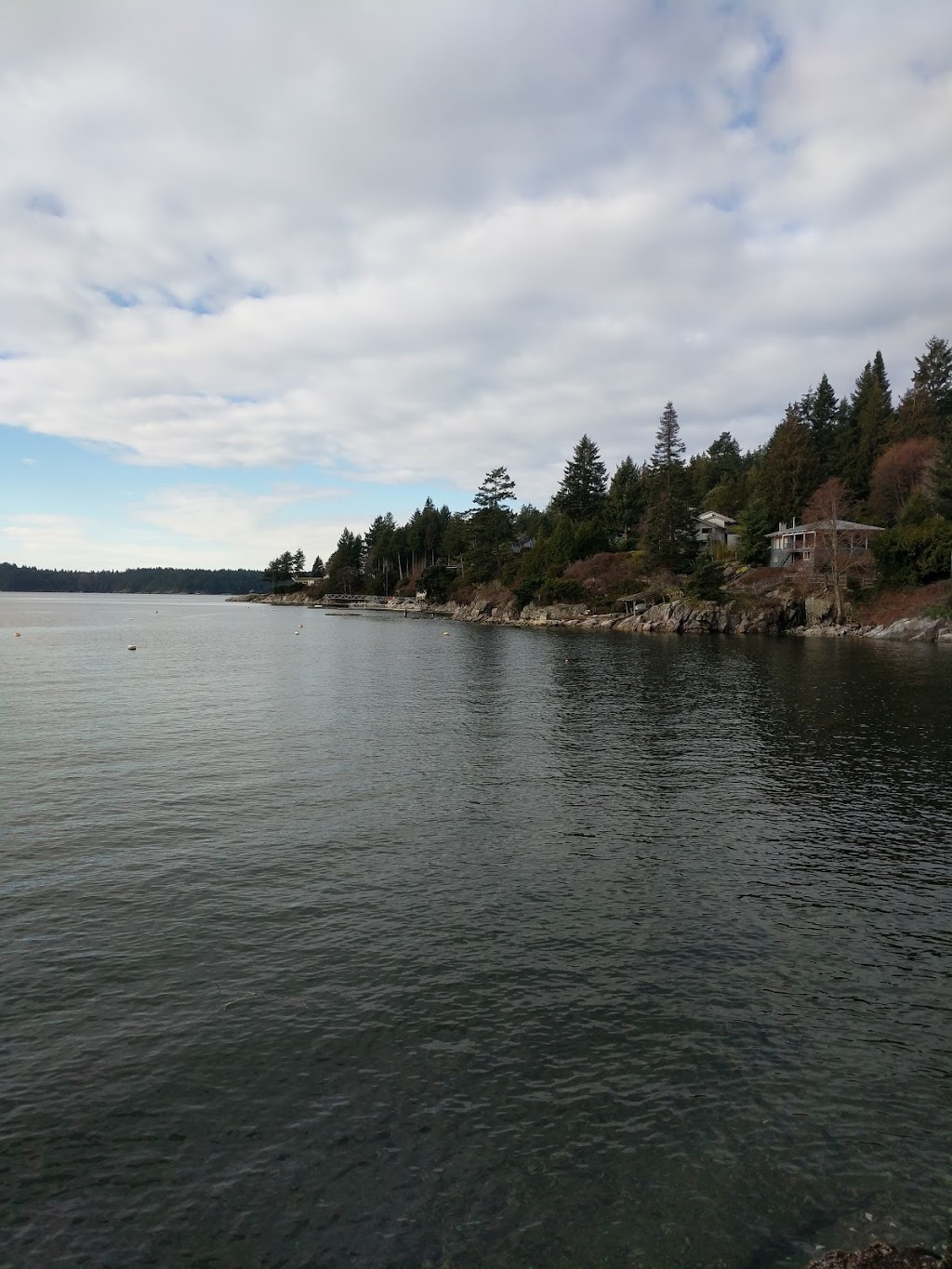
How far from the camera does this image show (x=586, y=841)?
23031mm

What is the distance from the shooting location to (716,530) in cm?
13938

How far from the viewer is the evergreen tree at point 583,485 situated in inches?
6270

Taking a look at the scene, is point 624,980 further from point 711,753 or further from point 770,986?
point 711,753

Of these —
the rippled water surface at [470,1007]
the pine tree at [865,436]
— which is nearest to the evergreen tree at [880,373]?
the pine tree at [865,436]

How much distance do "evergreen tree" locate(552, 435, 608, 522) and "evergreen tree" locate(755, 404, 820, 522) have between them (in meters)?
40.8

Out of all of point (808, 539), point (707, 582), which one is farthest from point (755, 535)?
point (707, 582)

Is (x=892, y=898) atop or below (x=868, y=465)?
below

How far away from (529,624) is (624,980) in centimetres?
11276

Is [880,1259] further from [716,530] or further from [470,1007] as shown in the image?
[716,530]

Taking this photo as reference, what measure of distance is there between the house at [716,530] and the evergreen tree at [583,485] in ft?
83.9

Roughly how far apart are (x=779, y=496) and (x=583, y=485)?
4623cm

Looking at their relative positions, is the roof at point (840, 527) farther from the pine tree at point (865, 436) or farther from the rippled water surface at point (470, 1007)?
the rippled water surface at point (470, 1007)

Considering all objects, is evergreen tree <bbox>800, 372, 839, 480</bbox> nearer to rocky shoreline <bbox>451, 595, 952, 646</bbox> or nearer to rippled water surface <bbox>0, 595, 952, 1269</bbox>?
rocky shoreline <bbox>451, 595, 952, 646</bbox>

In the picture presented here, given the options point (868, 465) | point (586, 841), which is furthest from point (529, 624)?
point (586, 841)
